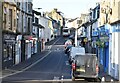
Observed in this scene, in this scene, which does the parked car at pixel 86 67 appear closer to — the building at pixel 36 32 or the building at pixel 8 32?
the building at pixel 8 32

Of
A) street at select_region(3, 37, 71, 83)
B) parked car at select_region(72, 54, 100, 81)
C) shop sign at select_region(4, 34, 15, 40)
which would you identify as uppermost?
shop sign at select_region(4, 34, 15, 40)

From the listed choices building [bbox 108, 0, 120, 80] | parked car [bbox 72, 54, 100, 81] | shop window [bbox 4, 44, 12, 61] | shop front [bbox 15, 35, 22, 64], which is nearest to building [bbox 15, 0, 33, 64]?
shop front [bbox 15, 35, 22, 64]

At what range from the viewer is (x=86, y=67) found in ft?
83.6

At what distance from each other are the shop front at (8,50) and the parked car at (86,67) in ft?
51.7

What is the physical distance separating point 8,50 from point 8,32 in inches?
82.0

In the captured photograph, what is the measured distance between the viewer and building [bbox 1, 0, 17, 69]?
40.3 m

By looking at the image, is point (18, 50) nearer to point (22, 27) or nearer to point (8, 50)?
point (22, 27)

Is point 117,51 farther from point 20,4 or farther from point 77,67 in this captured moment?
point 20,4

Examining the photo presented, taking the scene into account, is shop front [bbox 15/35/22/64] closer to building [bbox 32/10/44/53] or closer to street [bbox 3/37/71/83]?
street [bbox 3/37/71/83]

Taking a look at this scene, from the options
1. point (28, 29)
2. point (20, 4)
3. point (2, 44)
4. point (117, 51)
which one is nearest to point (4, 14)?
point (2, 44)

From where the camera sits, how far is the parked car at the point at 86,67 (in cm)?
2553

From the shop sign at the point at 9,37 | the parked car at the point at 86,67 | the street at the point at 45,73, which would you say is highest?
the shop sign at the point at 9,37

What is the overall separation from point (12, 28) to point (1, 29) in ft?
22.5

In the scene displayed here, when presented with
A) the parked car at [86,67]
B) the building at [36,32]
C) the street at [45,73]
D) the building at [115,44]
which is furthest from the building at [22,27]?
the parked car at [86,67]
